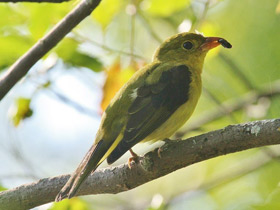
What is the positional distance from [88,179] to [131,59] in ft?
5.56

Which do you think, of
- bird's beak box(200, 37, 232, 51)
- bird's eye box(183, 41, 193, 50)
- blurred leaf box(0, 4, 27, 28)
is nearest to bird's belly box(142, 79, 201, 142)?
bird's beak box(200, 37, 232, 51)

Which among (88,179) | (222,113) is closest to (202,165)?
(222,113)

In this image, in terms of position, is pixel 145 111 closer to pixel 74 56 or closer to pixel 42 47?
pixel 74 56

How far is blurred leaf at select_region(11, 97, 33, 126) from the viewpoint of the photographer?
193 inches

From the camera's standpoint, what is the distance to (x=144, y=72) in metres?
5.04

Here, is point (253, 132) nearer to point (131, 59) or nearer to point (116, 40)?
point (131, 59)

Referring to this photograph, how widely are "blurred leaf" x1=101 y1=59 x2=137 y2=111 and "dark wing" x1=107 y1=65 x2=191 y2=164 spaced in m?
0.49

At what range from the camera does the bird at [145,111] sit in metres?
4.13

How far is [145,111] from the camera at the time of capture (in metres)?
4.54

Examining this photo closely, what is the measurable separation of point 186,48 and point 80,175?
81.5 inches

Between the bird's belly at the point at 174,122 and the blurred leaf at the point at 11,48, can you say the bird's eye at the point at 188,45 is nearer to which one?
the bird's belly at the point at 174,122

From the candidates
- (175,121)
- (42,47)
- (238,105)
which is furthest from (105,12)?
(238,105)

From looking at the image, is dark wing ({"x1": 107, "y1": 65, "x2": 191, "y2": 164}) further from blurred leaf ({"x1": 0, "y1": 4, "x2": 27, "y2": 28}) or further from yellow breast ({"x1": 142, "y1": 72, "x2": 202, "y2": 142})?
blurred leaf ({"x1": 0, "y1": 4, "x2": 27, "y2": 28})

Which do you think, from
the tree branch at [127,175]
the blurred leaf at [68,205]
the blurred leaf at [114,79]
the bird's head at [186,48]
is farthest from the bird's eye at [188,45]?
the blurred leaf at [68,205]
